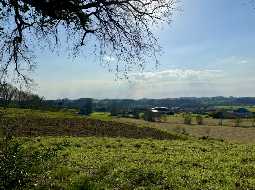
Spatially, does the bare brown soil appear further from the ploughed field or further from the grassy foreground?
the grassy foreground

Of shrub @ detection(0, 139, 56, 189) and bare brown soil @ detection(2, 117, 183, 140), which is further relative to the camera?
bare brown soil @ detection(2, 117, 183, 140)

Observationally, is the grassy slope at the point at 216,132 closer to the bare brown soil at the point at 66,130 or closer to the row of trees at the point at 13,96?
the bare brown soil at the point at 66,130

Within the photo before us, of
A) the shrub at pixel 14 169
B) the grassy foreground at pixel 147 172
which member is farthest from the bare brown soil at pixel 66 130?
the shrub at pixel 14 169

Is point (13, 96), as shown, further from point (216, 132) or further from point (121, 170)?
point (216, 132)

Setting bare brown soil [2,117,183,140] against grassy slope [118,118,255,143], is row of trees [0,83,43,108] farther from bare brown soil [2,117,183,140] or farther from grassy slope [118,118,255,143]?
grassy slope [118,118,255,143]

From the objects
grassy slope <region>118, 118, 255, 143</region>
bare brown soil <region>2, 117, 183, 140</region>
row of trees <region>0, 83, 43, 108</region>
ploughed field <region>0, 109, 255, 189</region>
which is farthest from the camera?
grassy slope <region>118, 118, 255, 143</region>

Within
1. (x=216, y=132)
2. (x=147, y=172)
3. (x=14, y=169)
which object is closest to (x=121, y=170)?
(x=147, y=172)

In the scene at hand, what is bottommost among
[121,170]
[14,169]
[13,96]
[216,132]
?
[216,132]

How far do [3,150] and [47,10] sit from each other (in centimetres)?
527

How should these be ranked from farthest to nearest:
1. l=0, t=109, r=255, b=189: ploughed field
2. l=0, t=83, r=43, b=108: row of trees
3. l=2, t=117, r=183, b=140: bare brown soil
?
1. l=2, t=117, r=183, b=140: bare brown soil
2. l=0, t=83, r=43, b=108: row of trees
3. l=0, t=109, r=255, b=189: ploughed field

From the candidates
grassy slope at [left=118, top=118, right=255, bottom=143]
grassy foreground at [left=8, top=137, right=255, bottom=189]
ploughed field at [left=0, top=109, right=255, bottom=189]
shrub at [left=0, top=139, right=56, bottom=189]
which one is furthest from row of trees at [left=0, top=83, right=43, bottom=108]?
grassy slope at [left=118, top=118, right=255, bottom=143]

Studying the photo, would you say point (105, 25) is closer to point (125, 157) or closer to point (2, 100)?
point (2, 100)

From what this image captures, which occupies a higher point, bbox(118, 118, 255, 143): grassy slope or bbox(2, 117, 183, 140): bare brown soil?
bbox(2, 117, 183, 140): bare brown soil

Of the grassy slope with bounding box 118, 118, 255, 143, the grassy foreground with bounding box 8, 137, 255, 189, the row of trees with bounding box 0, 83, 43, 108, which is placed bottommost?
the grassy slope with bounding box 118, 118, 255, 143
